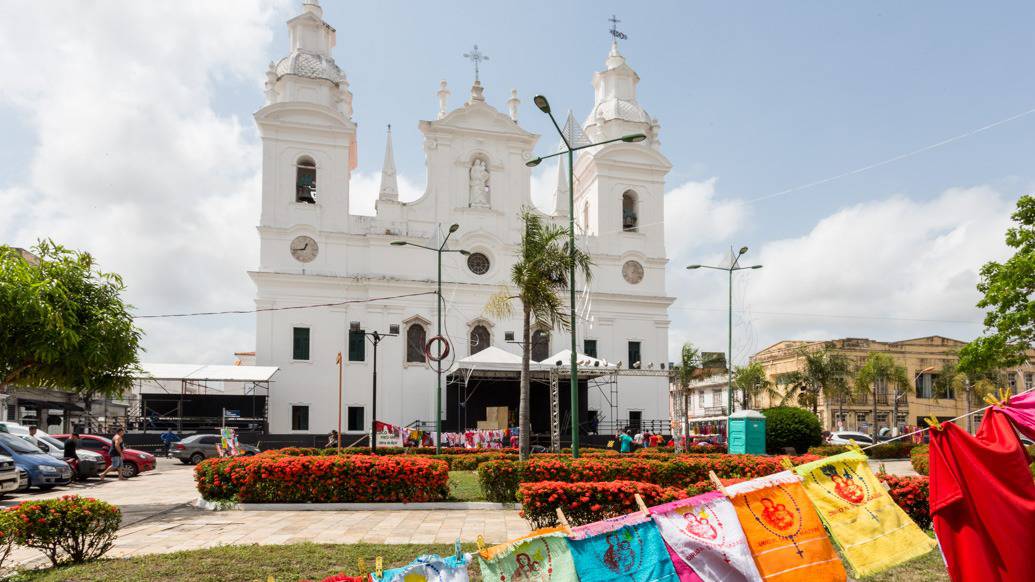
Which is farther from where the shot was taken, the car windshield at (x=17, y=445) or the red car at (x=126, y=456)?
the red car at (x=126, y=456)

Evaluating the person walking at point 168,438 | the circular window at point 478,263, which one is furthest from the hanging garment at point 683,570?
the circular window at point 478,263

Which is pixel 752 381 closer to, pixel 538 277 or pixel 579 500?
pixel 538 277

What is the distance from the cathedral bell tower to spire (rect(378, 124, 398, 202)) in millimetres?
1805

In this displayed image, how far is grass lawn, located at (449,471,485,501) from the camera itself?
1545cm

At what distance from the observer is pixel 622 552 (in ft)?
16.6

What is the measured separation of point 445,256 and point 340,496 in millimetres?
23950

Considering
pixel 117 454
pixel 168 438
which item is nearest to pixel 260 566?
pixel 117 454

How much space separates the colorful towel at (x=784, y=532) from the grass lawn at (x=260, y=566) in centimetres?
318

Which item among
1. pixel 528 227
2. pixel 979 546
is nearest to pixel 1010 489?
pixel 979 546

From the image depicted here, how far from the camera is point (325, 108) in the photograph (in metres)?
36.7

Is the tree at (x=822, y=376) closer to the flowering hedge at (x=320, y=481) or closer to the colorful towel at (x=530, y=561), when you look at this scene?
the flowering hedge at (x=320, y=481)

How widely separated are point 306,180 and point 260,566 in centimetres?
3085

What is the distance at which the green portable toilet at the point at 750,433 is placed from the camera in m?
24.2

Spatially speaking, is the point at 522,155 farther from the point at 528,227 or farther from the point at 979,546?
the point at 979,546
